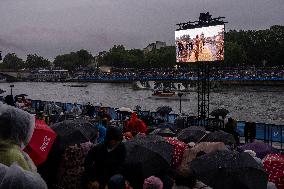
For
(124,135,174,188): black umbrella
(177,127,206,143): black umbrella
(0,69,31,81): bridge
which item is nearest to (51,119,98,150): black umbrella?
(124,135,174,188): black umbrella

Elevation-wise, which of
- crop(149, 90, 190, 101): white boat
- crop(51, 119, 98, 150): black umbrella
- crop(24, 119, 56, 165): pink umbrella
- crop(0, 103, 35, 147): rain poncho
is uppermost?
crop(0, 103, 35, 147): rain poncho

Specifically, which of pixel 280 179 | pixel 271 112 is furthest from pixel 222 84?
pixel 280 179

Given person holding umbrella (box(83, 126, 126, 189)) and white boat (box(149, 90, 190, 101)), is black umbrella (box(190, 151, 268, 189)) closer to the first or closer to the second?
person holding umbrella (box(83, 126, 126, 189))

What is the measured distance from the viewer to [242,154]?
7.04 metres

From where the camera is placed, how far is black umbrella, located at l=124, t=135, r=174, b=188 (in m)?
7.16

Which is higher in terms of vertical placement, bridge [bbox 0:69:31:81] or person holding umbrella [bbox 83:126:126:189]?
person holding umbrella [bbox 83:126:126:189]

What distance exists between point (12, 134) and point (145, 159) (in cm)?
358

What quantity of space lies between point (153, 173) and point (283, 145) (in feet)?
35.9

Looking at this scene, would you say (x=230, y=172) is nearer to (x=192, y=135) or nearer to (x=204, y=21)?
(x=192, y=135)

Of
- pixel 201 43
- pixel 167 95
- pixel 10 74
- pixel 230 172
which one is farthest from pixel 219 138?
pixel 10 74

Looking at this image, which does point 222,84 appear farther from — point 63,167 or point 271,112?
point 63,167

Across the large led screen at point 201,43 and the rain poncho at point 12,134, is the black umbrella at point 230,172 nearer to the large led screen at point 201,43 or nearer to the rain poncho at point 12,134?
the rain poncho at point 12,134

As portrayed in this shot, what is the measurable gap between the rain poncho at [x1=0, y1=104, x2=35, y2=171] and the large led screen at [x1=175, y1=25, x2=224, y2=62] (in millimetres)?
22035

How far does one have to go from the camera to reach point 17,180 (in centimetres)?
304
